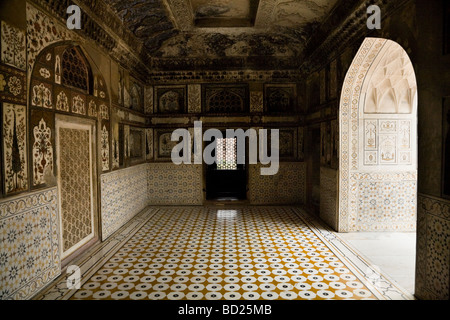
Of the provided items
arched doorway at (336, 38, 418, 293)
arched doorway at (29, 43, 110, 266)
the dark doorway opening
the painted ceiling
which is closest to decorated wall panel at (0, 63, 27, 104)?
arched doorway at (29, 43, 110, 266)

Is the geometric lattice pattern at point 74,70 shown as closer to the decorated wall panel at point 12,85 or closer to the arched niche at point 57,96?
the arched niche at point 57,96

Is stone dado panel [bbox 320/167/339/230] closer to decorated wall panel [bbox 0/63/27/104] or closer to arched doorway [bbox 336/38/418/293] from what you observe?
arched doorway [bbox 336/38/418/293]

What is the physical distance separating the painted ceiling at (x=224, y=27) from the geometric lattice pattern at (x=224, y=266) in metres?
3.51

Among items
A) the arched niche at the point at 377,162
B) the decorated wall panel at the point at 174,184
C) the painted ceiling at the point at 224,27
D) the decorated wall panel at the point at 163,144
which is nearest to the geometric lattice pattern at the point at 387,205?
the arched niche at the point at 377,162

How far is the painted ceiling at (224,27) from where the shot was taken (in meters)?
4.97

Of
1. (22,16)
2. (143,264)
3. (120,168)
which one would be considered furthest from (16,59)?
(120,168)

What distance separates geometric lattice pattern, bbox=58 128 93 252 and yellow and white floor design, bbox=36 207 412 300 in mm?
343

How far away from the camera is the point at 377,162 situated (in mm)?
5020

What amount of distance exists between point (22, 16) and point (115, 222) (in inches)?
131

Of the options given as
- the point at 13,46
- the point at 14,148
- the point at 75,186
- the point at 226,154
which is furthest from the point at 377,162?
the point at 226,154

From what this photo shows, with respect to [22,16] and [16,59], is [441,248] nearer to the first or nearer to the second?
[16,59]

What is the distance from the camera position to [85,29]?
3975 millimetres

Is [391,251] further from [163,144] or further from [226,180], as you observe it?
[226,180]

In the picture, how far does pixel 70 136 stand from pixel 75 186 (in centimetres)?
64
